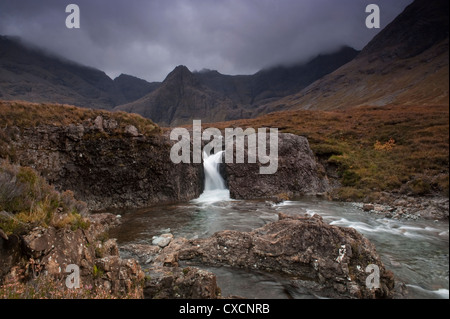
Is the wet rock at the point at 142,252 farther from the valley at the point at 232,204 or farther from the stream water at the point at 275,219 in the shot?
the stream water at the point at 275,219

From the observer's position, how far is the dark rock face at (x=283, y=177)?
2403 centimetres

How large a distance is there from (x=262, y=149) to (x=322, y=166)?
28.6 feet

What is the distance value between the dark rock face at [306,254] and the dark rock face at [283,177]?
1433cm

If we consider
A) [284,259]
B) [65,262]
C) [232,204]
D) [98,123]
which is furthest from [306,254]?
[98,123]

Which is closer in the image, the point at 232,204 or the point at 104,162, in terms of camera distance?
the point at 104,162

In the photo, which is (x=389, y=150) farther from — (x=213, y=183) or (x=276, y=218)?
(x=213, y=183)

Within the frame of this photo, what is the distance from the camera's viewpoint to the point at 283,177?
2520 cm

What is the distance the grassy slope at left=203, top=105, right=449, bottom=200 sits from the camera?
271 centimetres

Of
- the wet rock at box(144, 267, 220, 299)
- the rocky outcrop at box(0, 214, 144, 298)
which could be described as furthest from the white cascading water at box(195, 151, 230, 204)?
the rocky outcrop at box(0, 214, 144, 298)

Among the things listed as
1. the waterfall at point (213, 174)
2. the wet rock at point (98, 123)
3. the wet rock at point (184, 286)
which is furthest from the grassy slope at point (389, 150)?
the wet rock at point (98, 123)

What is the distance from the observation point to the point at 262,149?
26312 millimetres

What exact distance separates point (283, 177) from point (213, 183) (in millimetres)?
7398
